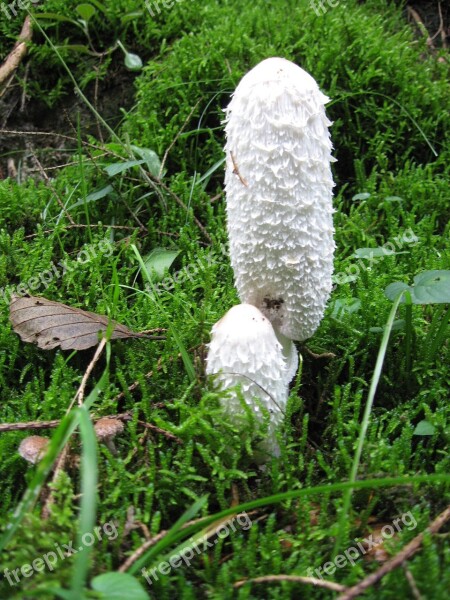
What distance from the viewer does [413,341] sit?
2.21m

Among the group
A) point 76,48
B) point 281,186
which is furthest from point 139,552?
point 76,48

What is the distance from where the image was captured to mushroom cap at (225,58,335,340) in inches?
66.7

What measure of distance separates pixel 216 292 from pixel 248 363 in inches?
32.1

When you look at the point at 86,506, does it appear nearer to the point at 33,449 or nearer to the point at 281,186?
the point at 33,449

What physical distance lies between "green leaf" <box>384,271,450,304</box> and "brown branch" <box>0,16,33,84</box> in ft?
10.4

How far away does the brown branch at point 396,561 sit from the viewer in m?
1.26

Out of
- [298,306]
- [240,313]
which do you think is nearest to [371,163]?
[298,306]

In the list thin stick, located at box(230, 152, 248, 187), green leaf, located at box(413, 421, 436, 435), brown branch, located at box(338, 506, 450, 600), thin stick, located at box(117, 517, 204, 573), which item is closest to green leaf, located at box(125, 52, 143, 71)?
thin stick, located at box(230, 152, 248, 187)

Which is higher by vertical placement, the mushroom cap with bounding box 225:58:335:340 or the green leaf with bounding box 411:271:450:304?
the mushroom cap with bounding box 225:58:335:340

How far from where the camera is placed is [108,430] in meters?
1.66

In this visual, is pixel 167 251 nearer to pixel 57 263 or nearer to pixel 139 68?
pixel 57 263

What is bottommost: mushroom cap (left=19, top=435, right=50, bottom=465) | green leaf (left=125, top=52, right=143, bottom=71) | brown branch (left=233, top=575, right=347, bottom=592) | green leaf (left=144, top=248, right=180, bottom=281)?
brown branch (left=233, top=575, right=347, bottom=592)

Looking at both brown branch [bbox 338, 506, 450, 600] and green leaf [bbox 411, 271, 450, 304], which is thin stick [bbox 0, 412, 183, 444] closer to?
brown branch [bbox 338, 506, 450, 600]

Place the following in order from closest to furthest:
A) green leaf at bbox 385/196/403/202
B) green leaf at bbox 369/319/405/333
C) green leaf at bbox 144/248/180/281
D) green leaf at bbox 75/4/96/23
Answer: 1. green leaf at bbox 369/319/405/333
2. green leaf at bbox 144/248/180/281
3. green leaf at bbox 385/196/403/202
4. green leaf at bbox 75/4/96/23
